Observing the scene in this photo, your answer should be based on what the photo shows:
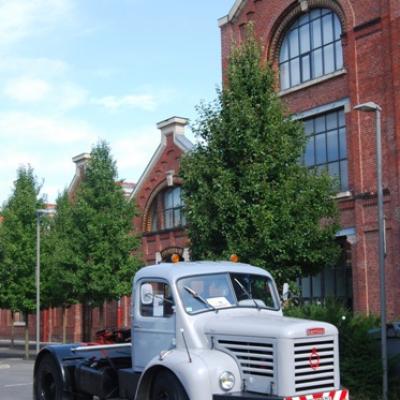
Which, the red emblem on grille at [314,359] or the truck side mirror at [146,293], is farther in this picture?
the truck side mirror at [146,293]

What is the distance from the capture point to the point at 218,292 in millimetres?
9844

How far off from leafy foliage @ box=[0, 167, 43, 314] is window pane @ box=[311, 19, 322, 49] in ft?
51.0

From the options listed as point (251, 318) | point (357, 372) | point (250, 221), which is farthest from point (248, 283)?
point (250, 221)

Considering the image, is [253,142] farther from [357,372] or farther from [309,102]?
[309,102]

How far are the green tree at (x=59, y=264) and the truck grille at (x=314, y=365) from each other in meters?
21.4

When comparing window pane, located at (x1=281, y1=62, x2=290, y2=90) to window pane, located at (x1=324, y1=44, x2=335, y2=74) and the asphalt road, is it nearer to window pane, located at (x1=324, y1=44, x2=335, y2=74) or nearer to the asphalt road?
window pane, located at (x1=324, y1=44, x2=335, y2=74)

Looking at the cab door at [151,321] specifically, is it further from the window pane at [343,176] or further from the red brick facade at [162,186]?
→ the red brick facade at [162,186]

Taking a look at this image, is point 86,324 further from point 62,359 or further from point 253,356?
point 253,356

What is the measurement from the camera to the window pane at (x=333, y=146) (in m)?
25.8

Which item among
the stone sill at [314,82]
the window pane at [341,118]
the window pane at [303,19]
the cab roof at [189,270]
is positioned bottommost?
the cab roof at [189,270]

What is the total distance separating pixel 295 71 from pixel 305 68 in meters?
0.58

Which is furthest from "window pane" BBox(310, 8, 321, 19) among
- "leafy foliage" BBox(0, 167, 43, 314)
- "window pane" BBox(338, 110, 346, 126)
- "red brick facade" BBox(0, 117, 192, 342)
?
"leafy foliage" BBox(0, 167, 43, 314)

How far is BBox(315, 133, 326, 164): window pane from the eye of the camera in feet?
86.1

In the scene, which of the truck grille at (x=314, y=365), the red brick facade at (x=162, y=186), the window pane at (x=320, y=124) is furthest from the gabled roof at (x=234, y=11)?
the truck grille at (x=314, y=365)
